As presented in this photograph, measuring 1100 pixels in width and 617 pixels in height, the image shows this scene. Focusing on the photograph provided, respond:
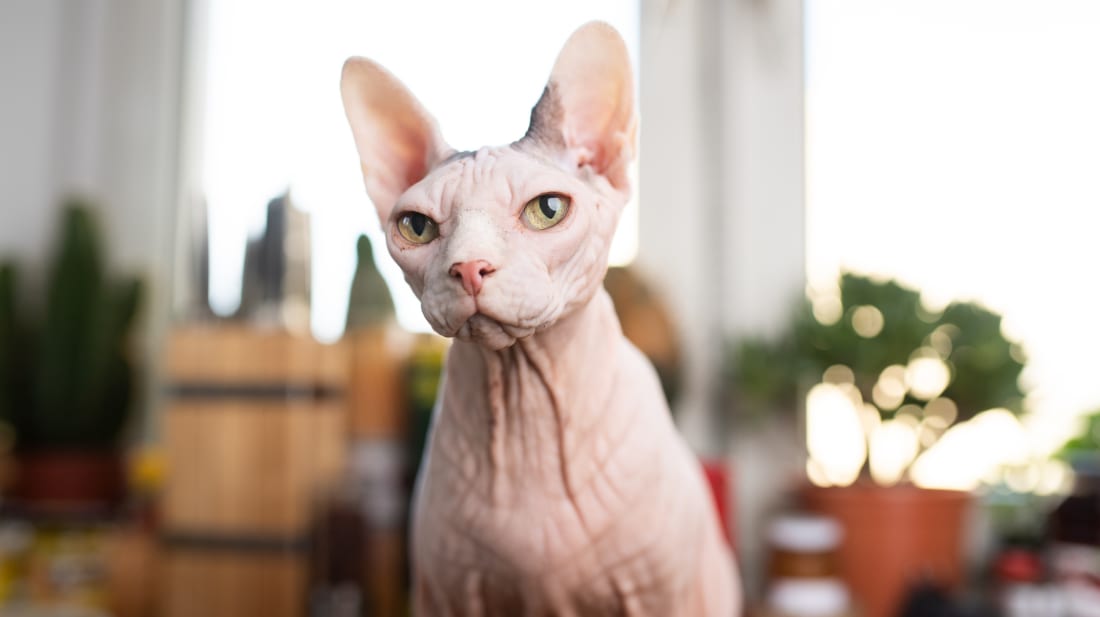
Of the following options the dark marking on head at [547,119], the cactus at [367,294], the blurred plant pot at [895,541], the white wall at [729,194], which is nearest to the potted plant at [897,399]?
the blurred plant pot at [895,541]

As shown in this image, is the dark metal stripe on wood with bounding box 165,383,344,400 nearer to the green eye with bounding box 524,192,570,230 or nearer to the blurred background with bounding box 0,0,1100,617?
the blurred background with bounding box 0,0,1100,617

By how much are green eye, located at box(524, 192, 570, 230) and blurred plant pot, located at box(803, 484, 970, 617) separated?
3.42 ft

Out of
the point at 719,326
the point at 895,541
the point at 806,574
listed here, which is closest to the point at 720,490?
the point at 806,574

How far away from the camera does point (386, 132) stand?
1.90 ft

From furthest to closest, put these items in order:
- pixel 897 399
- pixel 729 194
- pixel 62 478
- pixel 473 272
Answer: pixel 62 478, pixel 729 194, pixel 897 399, pixel 473 272

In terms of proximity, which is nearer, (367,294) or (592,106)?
(592,106)

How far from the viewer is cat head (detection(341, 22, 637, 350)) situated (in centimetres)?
48

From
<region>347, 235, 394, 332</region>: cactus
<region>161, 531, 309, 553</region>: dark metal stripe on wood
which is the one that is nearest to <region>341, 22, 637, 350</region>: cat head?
Answer: <region>161, 531, 309, 553</region>: dark metal stripe on wood

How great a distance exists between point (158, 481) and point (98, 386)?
271 millimetres

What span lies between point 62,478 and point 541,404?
5.47 feet

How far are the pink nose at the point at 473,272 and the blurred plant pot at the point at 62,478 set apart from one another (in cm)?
174

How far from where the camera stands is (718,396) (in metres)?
1.66

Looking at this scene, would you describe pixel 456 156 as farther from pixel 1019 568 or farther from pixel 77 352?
pixel 77 352

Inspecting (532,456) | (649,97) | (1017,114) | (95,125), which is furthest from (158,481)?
(1017,114)
